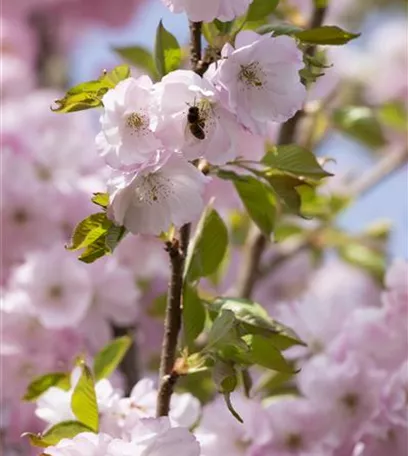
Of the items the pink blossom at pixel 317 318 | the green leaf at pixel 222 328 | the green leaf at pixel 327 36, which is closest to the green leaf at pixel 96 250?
the green leaf at pixel 222 328

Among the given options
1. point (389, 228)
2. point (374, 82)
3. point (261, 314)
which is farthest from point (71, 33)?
point (261, 314)

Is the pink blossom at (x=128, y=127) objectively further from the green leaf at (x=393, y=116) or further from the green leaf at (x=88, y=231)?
the green leaf at (x=393, y=116)

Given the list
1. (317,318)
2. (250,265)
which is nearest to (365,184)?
(250,265)

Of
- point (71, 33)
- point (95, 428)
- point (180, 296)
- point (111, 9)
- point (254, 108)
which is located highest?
point (254, 108)

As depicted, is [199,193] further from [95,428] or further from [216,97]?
[95,428]

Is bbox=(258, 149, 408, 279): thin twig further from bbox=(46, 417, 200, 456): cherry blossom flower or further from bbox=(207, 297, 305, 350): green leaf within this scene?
bbox=(46, 417, 200, 456): cherry blossom flower

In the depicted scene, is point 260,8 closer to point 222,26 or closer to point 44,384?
point 222,26
